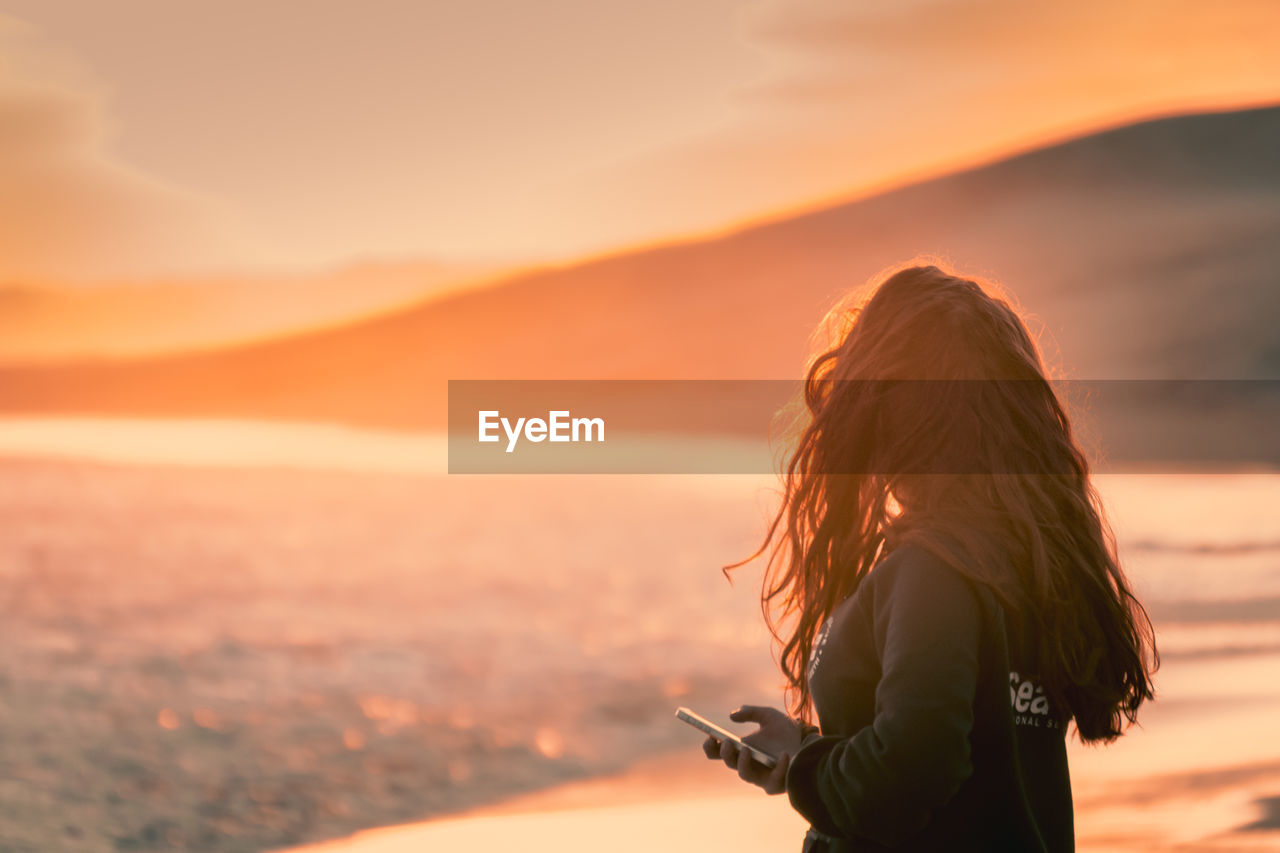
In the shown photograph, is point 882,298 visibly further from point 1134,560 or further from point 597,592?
point 1134,560

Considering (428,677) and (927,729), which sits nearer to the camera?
(927,729)

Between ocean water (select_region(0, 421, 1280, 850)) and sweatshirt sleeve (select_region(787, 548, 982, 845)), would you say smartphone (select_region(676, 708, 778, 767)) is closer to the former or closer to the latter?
sweatshirt sleeve (select_region(787, 548, 982, 845))

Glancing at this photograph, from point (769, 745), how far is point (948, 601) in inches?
13.8

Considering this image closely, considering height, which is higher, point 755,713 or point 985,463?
point 985,463

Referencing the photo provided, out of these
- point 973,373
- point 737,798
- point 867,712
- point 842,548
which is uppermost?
point 973,373

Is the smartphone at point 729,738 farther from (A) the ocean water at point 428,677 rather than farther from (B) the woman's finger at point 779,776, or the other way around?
(A) the ocean water at point 428,677

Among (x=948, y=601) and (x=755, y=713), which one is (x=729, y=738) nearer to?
(x=755, y=713)

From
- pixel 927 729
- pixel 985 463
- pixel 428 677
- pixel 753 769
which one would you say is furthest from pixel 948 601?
pixel 428 677

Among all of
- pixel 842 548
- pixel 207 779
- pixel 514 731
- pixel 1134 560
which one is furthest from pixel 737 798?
pixel 1134 560

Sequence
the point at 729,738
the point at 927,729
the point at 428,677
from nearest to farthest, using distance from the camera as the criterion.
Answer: the point at 927,729
the point at 729,738
the point at 428,677

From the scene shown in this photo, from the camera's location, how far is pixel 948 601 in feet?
5.08

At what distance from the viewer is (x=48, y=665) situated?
675 cm

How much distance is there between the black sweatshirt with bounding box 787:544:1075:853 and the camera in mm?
1521

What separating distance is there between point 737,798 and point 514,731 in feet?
4.21
